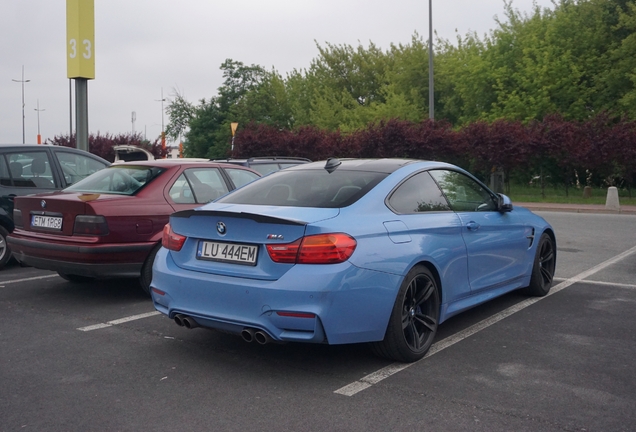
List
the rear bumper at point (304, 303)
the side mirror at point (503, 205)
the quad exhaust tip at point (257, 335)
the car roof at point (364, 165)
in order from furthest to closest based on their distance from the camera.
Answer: the side mirror at point (503, 205) → the car roof at point (364, 165) → the quad exhaust tip at point (257, 335) → the rear bumper at point (304, 303)

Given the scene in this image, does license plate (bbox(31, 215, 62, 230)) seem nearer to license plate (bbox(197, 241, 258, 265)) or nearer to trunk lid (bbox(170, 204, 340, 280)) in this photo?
trunk lid (bbox(170, 204, 340, 280))

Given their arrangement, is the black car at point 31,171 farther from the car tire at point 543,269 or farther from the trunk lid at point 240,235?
the car tire at point 543,269

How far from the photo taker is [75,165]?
9.89 m

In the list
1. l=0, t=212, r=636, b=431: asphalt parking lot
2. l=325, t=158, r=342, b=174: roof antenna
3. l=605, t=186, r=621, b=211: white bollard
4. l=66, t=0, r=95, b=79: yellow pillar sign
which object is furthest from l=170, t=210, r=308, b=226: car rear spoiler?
l=605, t=186, r=621, b=211: white bollard

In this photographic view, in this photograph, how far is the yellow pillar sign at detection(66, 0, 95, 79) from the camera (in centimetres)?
1641

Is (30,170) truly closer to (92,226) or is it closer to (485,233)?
(92,226)

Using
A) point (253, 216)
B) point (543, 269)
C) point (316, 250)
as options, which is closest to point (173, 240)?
point (253, 216)

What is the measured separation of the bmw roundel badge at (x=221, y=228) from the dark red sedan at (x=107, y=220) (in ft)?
7.76

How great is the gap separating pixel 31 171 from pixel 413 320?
6471mm

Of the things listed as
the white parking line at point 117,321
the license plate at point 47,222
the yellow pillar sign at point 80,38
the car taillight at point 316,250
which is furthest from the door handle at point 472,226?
the yellow pillar sign at point 80,38

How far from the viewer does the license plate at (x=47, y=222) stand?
6898 mm

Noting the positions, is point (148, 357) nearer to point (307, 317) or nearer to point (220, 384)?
point (220, 384)

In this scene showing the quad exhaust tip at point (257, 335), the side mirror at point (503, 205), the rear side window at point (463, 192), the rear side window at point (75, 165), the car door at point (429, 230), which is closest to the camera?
the quad exhaust tip at point (257, 335)

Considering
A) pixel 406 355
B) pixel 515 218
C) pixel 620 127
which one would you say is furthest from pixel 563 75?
pixel 406 355
